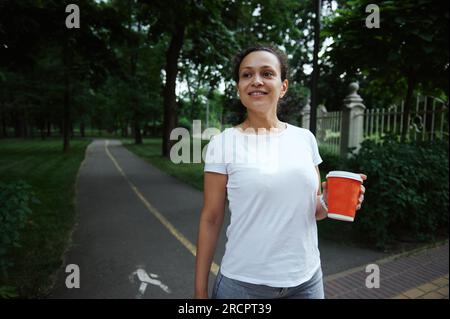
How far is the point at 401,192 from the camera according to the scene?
472 centimetres

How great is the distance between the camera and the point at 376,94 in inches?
335

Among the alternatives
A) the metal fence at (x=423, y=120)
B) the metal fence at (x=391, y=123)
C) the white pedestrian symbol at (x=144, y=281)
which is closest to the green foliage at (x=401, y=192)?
the metal fence at (x=391, y=123)

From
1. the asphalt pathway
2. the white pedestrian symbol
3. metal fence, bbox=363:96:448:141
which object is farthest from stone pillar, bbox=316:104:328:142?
the white pedestrian symbol

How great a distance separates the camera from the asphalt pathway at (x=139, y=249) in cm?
380

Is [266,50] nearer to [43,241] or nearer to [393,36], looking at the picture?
[393,36]

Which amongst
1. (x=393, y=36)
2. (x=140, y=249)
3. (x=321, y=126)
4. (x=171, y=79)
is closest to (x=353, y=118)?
(x=321, y=126)

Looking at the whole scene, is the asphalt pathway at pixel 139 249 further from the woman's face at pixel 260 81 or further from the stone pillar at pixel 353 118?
the stone pillar at pixel 353 118

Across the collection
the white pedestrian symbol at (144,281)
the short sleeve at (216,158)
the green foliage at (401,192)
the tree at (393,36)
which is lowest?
the white pedestrian symbol at (144,281)

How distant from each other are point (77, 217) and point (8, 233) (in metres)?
4.16

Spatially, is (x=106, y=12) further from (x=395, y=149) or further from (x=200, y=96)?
(x=200, y=96)

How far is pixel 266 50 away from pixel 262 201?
82 centimetres

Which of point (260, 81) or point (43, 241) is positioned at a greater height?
point (260, 81)

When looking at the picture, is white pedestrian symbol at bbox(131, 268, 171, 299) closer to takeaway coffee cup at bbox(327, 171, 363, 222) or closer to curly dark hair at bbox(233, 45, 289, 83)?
takeaway coffee cup at bbox(327, 171, 363, 222)
